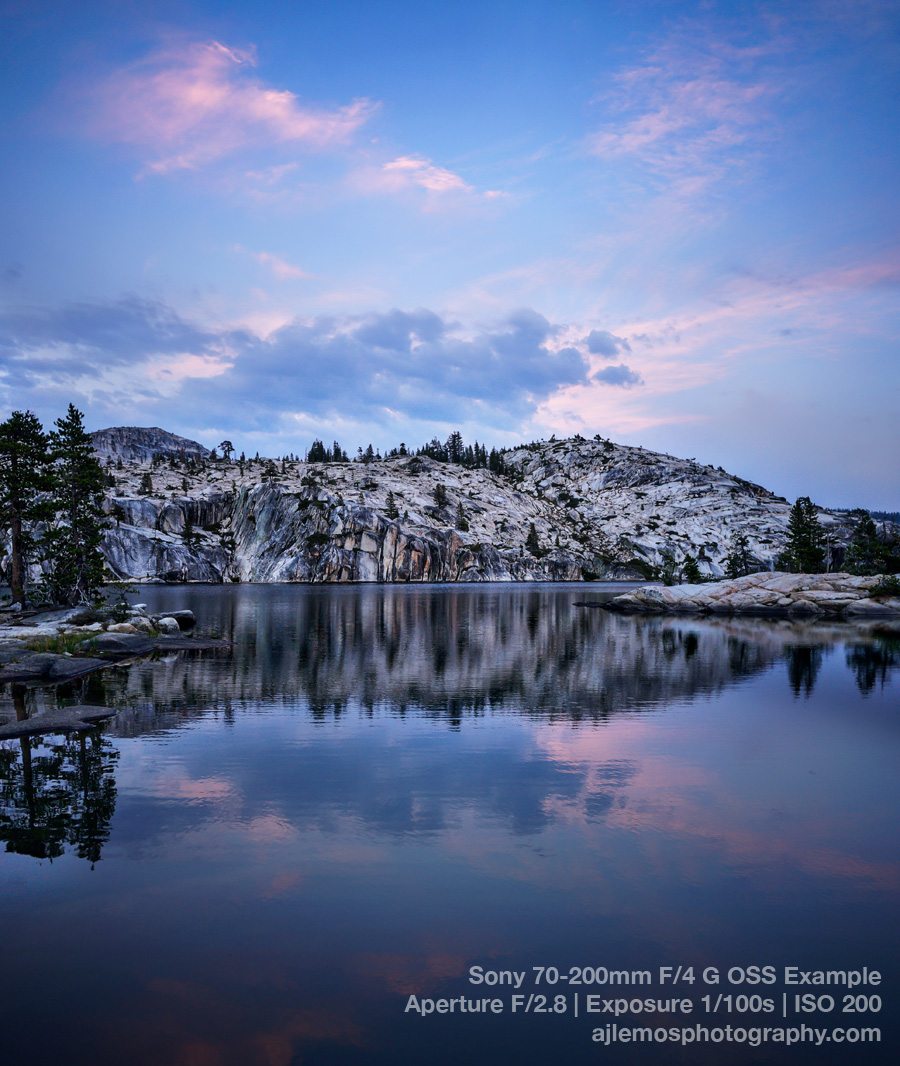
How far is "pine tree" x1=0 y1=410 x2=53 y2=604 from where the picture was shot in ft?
178

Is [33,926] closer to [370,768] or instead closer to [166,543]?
[370,768]

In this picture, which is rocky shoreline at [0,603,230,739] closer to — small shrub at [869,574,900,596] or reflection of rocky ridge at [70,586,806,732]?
reflection of rocky ridge at [70,586,806,732]

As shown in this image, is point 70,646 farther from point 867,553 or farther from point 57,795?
point 867,553

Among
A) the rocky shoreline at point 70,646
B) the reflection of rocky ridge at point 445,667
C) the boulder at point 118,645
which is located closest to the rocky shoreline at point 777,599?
the reflection of rocky ridge at point 445,667

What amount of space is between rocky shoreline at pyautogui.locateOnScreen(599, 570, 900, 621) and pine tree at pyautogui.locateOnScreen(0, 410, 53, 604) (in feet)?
252

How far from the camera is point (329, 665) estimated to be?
140 ft

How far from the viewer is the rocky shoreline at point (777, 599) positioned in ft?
282

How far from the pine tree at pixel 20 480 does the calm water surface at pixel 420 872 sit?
30386 mm

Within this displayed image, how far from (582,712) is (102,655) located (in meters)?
32.0

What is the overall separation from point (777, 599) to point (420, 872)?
92305 mm

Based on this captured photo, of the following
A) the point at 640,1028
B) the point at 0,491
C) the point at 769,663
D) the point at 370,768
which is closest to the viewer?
the point at 640,1028

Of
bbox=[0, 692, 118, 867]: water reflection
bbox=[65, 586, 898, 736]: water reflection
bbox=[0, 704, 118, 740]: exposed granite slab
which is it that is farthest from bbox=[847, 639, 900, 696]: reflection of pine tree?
bbox=[0, 704, 118, 740]: exposed granite slab

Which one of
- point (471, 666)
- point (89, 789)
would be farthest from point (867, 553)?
point (89, 789)

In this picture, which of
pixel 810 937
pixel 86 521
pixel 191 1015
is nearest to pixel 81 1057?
pixel 191 1015
